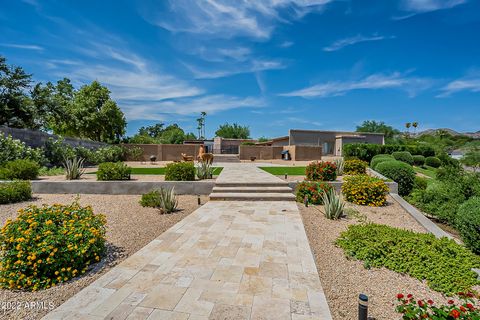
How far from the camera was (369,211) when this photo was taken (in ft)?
22.8

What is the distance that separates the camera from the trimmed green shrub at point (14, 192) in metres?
6.93

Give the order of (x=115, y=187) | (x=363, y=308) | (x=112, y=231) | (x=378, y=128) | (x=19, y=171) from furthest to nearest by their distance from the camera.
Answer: (x=378, y=128) → (x=19, y=171) → (x=115, y=187) → (x=112, y=231) → (x=363, y=308)

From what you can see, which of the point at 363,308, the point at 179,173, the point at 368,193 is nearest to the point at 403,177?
the point at 368,193

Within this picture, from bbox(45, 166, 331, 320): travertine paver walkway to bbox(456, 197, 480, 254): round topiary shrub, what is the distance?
2.90m

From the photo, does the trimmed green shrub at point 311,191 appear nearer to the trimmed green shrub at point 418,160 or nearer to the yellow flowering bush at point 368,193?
the yellow flowering bush at point 368,193

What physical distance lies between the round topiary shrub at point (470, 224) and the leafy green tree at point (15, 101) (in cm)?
2219

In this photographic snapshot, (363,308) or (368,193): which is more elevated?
(368,193)

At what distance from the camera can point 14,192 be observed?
23.2 feet

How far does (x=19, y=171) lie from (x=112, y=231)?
6793mm

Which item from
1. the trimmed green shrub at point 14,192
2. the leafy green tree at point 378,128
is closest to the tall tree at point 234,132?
the leafy green tree at point 378,128

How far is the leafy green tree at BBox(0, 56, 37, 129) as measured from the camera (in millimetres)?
15516

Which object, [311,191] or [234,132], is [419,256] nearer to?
[311,191]

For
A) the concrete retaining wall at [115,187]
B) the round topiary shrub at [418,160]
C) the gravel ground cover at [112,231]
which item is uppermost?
the round topiary shrub at [418,160]

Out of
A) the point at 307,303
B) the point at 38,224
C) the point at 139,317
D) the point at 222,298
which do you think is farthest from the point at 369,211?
the point at 38,224
